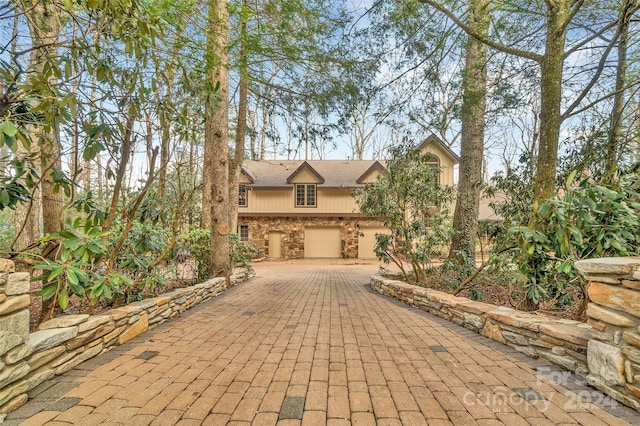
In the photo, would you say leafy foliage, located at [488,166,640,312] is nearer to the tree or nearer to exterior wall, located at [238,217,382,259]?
the tree

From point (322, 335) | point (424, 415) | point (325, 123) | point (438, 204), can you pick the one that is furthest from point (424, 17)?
point (424, 415)

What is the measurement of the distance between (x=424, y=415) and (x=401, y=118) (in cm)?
575

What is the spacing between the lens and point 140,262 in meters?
3.52

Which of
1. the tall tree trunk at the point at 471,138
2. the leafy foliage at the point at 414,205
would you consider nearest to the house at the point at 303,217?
the tall tree trunk at the point at 471,138

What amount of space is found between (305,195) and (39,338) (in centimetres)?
1346

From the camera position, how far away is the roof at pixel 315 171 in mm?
15211

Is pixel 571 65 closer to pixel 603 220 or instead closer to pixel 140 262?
pixel 603 220

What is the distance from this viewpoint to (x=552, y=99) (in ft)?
11.9

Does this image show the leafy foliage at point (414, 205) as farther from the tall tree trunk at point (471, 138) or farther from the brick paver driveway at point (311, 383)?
the brick paver driveway at point (311, 383)

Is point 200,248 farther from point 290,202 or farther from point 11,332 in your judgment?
point 290,202

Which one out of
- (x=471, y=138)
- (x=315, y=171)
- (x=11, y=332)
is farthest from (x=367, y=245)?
(x=11, y=332)

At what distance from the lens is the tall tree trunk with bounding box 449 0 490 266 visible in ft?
16.1

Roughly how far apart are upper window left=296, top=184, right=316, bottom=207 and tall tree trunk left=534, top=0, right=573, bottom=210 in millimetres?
12095

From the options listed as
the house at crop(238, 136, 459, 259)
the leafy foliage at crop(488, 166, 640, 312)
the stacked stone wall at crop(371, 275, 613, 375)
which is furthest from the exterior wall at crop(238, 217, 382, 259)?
the leafy foliage at crop(488, 166, 640, 312)
